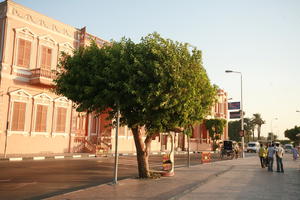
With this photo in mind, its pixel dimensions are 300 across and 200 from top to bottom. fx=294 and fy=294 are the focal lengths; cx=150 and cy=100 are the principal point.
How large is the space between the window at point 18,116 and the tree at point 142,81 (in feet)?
43.4

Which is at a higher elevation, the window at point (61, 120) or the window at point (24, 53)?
the window at point (24, 53)

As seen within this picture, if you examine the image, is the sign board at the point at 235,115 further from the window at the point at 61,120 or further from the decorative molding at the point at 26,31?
the decorative molding at the point at 26,31

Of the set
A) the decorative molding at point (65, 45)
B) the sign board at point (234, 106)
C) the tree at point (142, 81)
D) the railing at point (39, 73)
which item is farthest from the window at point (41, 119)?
the sign board at point (234, 106)

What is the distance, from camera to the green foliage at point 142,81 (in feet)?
33.1

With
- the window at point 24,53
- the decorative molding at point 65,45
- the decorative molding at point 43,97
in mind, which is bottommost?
the decorative molding at point 43,97

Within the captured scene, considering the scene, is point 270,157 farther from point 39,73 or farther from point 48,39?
point 48,39

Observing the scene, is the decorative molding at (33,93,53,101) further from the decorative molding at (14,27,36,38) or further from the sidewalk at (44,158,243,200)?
the sidewalk at (44,158,243,200)

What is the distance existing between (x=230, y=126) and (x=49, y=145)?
86065mm

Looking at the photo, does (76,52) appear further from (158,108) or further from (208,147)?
(208,147)

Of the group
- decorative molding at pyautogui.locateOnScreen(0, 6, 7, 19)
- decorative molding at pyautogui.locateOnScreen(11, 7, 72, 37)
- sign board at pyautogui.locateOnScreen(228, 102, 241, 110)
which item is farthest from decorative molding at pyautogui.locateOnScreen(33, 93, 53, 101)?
sign board at pyautogui.locateOnScreen(228, 102, 241, 110)

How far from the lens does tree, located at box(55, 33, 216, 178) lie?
33.1ft

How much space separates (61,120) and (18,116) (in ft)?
14.3

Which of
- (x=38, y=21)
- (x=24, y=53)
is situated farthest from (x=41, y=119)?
(x=38, y=21)

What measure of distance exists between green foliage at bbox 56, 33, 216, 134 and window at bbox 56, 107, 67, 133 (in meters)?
15.7
